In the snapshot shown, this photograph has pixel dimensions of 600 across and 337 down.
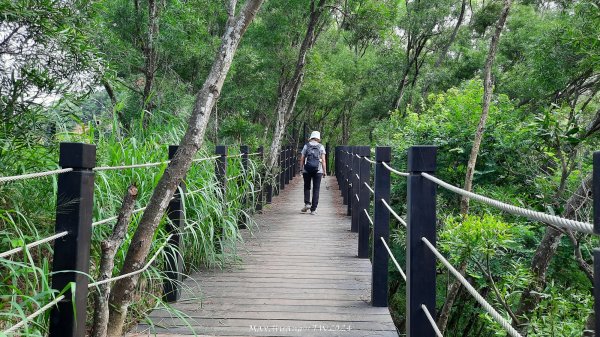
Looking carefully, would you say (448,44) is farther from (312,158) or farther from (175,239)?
(175,239)

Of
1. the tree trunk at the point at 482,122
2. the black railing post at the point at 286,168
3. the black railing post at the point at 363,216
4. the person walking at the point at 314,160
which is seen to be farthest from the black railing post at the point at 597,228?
the black railing post at the point at 286,168

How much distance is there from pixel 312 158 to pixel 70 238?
691 cm

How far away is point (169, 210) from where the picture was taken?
414 cm

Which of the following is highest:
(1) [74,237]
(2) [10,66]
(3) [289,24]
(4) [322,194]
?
(3) [289,24]

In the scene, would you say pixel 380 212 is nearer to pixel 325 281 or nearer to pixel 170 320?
pixel 325 281

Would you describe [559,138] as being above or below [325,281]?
above

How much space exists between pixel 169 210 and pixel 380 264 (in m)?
1.55

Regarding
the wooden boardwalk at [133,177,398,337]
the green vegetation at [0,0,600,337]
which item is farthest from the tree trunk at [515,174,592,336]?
the wooden boardwalk at [133,177,398,337]

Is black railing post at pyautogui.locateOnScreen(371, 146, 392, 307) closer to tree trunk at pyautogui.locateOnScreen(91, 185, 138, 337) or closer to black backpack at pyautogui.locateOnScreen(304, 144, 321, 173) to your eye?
tree trunk at pyautogui.locateOnScreen(91, 185, 138, 337)

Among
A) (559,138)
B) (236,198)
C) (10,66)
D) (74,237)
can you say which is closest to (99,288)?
(74,237)

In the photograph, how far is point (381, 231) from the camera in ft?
13.9

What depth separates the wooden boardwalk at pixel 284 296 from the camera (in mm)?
3580

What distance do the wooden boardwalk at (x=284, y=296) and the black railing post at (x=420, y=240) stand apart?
999 millimetres

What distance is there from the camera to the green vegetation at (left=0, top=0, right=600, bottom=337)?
3695 millimetres
